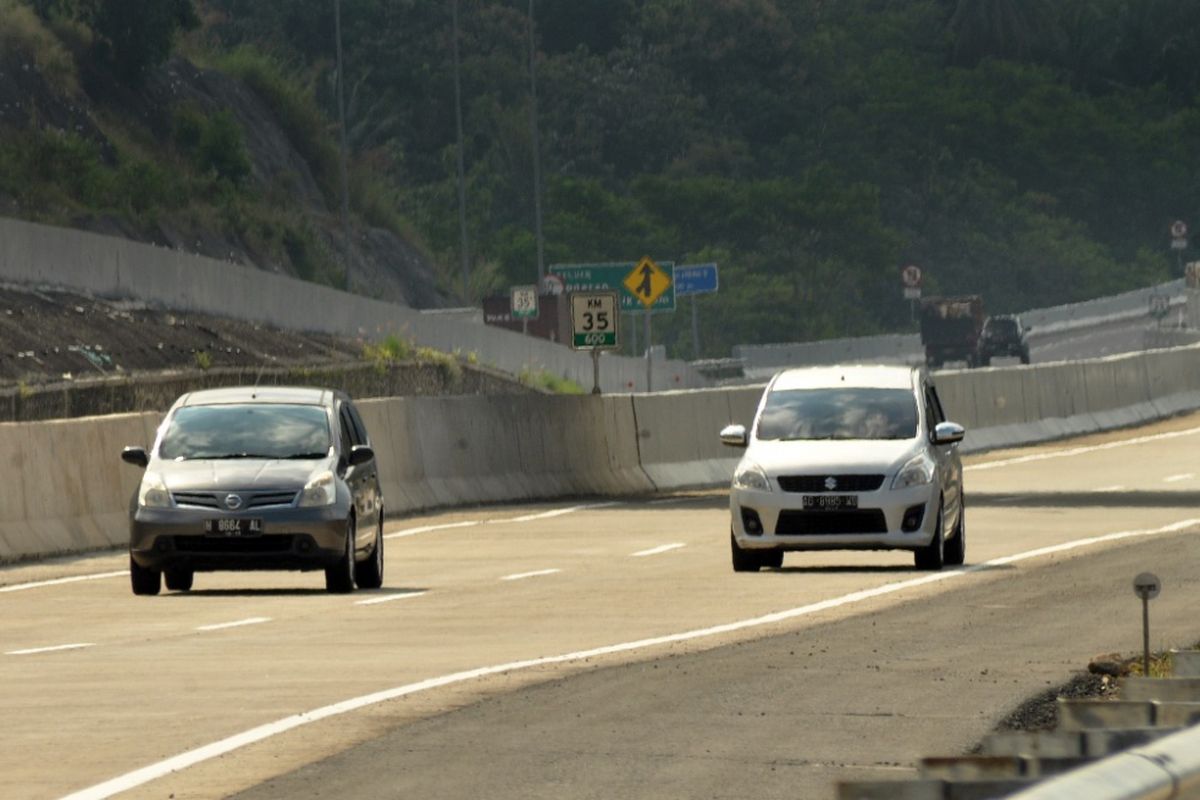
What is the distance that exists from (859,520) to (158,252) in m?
30.1

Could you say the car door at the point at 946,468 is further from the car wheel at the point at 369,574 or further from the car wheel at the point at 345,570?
the car wheel at the point at 345,570

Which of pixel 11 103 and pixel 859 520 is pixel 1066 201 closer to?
pixel 11 103

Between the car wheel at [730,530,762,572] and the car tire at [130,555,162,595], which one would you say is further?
the car wheel at [730,530,762,572]

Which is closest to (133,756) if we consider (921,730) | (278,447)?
(921,730)

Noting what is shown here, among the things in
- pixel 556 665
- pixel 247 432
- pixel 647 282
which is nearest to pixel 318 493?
pixel 247 432

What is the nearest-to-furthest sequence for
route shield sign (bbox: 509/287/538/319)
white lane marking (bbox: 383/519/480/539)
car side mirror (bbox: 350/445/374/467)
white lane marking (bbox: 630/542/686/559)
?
car side mirror (bbox: 350/445/374/467), white lane marking (bbox: 630/542/686/559), white lane marking (bbox: 383/519/480/539), route shield sign (bbox: 509/287/538/319)

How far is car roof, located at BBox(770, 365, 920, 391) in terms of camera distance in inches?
994

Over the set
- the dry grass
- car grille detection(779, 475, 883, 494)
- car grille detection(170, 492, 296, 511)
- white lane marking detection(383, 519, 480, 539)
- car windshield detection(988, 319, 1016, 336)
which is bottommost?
white lane marking detection(383, 519, 480, 539)

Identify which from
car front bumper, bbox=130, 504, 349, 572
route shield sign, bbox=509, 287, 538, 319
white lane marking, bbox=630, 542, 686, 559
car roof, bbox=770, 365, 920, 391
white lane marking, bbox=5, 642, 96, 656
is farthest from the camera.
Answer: route shield sign, bbox=509, 287, 538, 319

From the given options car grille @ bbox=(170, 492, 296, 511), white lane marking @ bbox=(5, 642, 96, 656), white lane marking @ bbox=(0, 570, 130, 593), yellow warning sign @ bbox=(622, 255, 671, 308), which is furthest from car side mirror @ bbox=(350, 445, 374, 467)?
yellow warning sign @ bbox=(622, 255, 671, 308)

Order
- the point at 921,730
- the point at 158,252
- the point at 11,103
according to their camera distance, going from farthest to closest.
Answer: the point at 11,103, the point at 158,252, the point at 921,730

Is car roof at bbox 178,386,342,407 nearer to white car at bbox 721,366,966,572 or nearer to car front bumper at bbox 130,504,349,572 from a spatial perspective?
car front bumper at bbox 130,504,349,572

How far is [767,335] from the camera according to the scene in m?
123

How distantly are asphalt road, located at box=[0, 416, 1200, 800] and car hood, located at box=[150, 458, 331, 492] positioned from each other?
80 centimetres
